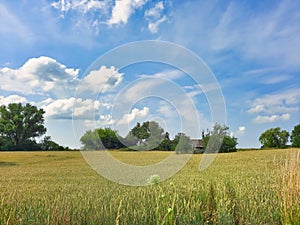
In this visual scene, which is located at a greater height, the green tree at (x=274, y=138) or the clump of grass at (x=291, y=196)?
the green tree at (x=274, y=138)

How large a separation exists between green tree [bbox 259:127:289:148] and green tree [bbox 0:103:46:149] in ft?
105

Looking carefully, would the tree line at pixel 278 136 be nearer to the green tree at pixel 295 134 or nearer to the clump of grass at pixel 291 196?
the green tree at pixel 295 134

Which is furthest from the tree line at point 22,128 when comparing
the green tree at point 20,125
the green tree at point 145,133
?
the green tree at point 145,133

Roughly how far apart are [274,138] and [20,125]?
36.0 m

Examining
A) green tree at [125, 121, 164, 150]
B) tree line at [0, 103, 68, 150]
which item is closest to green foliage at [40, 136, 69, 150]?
tree line at [0, 103, 68, 150]

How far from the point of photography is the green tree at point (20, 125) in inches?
1544

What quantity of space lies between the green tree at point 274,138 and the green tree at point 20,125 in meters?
31.9

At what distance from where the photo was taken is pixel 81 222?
402 cm

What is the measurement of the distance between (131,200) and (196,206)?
129cm

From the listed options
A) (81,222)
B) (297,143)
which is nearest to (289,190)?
(81,222)

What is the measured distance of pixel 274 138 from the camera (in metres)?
43.5

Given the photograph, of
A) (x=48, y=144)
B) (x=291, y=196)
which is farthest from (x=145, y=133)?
(x=48, y=144)

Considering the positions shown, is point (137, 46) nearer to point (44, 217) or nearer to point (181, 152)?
point (44, 217)

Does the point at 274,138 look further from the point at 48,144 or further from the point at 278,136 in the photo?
the point at 48,144
